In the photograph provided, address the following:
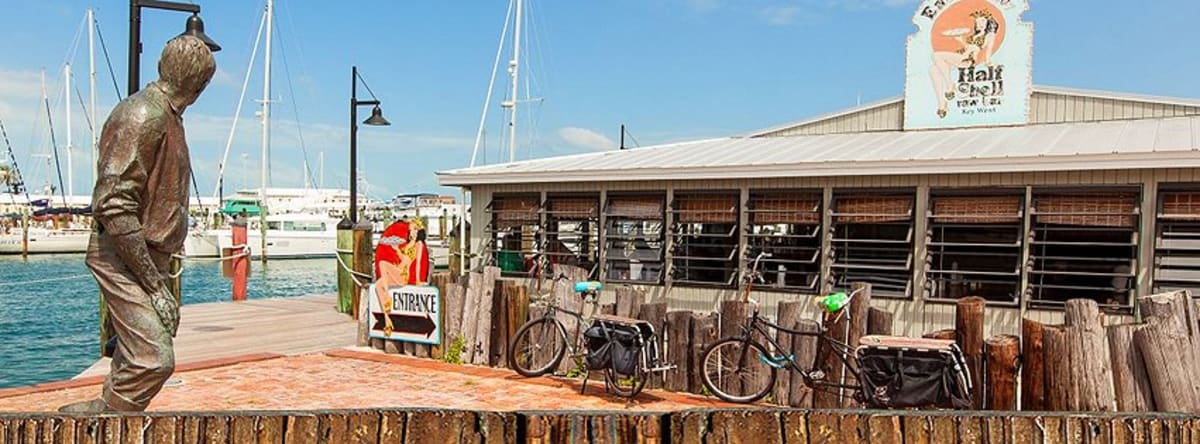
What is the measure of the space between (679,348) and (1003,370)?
8.57 ft

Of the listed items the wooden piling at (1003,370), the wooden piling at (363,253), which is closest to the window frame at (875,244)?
the wooden piling at (1003,370)

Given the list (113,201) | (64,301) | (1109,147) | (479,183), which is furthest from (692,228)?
(64,301)

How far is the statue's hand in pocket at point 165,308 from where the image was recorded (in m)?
4.09

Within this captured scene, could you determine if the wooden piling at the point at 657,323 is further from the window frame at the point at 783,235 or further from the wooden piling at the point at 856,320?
the window frame at the point at 783,235

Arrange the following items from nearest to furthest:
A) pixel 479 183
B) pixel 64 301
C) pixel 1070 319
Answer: pixel 1070 319 → pixel 479 183 → pixel 64 301

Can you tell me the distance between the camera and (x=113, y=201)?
3.80 m

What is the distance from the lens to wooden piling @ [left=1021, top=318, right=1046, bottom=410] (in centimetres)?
571

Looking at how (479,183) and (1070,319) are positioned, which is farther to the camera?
(479,183)

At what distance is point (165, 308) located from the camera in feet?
13.6

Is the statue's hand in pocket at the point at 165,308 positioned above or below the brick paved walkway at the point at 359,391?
above

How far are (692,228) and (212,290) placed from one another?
24361 mm

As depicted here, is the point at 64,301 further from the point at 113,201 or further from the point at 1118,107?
the point at 1118,107

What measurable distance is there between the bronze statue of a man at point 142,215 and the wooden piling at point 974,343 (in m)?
5.05

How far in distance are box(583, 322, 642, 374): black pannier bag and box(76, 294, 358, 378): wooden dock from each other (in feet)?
14.1
